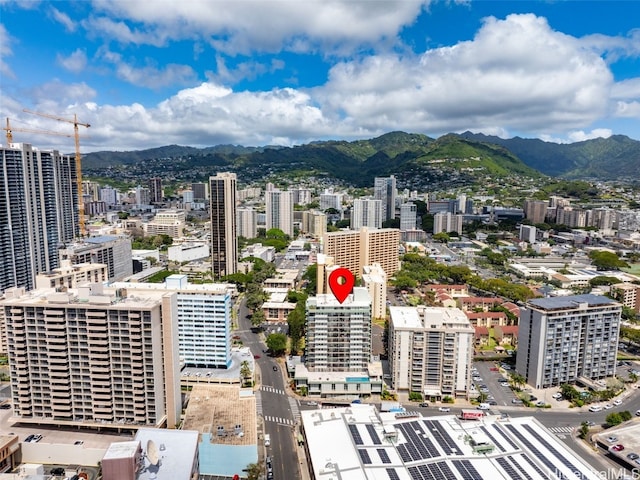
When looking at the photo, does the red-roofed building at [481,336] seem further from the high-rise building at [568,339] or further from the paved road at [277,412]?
the paved road at [277,412]

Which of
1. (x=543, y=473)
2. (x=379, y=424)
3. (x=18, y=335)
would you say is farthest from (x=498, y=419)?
(x=18, y=335)

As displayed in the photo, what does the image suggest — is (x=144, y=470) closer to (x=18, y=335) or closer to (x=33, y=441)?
(x=33, y=441)

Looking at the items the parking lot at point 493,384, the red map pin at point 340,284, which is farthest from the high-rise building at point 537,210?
the red map pin at point 340,284

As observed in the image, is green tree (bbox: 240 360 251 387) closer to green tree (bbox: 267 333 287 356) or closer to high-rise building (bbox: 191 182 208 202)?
green tree (bbox: 267 333 287 356)

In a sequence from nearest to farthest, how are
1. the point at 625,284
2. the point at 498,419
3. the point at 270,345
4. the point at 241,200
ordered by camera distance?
the point at 498,419
the point at 270,345
the point at 625,284
the point at 241,200

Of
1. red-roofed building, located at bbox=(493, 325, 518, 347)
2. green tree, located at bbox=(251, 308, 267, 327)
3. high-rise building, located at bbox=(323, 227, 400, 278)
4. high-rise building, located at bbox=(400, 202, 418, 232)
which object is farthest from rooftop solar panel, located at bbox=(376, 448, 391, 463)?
high-rise building, located at bbox=(400, 202, 418, 232)
